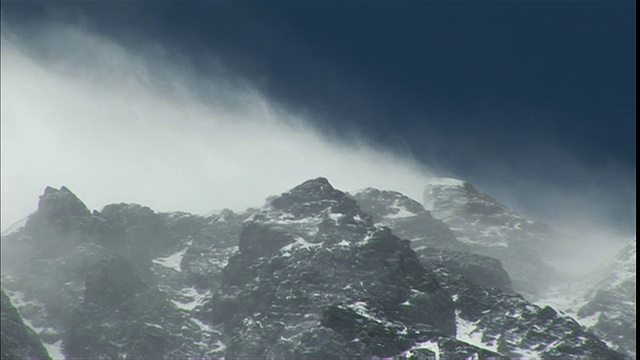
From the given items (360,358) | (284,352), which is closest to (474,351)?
(360,358)

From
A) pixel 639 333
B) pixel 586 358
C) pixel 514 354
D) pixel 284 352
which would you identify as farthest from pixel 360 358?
pixel 639 333

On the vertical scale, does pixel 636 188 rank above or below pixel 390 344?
below

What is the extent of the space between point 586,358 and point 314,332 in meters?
65.3

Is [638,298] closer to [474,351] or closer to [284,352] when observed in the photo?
[474,351]

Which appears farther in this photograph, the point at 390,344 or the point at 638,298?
the point at 390,344

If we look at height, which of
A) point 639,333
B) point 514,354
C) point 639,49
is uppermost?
point 514,354

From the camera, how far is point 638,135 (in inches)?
1773

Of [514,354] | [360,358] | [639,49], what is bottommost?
[639,49]

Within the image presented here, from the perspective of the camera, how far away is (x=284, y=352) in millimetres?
195750

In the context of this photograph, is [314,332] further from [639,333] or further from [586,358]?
[639,333]

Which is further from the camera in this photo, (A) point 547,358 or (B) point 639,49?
(A) point 547,358

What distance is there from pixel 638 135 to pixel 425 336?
153 m

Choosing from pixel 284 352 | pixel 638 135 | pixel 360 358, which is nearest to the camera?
pixel 638 135

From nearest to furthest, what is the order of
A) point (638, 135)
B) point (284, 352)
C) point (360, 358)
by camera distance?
1. point (638, 135)
2. point (360, 358)
3. point (284, 352)
